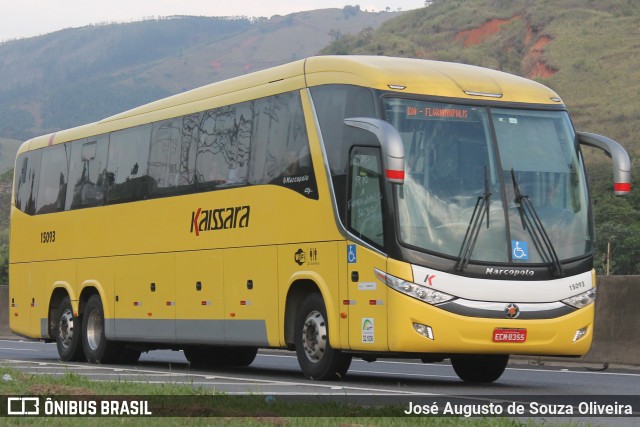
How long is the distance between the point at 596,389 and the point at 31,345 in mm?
18864

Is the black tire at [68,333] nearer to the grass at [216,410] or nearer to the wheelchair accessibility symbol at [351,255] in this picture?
the wheelchair accessibility symbol at [351,255]

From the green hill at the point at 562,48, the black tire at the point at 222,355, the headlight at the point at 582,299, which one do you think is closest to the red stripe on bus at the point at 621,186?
the headlight at the point at 582,299

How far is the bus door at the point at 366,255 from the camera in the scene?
15953 millimetres

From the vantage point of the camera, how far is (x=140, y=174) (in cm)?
2203

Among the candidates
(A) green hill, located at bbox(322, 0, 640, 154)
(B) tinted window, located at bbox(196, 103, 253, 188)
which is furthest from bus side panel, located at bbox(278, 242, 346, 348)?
(A) green hill, located at bbox(322, 0, 640, 154)

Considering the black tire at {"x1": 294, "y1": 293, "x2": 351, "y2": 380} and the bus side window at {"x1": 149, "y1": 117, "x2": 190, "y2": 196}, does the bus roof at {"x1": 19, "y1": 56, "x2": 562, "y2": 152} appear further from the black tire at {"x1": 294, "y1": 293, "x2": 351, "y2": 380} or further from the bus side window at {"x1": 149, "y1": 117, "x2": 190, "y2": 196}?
the black tire at {"x1": 294, "y1": 293, "x2": 351, "y2": 380}

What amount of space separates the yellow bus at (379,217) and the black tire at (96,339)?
206 cm

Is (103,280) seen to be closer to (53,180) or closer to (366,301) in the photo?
(53,180)

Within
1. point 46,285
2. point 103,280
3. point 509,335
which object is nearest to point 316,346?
point 509,335

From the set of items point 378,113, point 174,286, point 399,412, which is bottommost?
point 399,412

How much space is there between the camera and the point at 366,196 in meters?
16.3

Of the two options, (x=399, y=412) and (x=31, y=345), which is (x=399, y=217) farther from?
(x=31, y=345)

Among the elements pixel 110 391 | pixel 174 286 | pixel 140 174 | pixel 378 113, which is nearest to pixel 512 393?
pixel 378 113

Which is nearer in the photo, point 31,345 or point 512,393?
point 512,393
